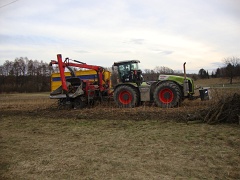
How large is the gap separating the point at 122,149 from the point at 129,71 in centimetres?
782

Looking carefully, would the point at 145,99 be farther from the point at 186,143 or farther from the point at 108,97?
the point at 186,143

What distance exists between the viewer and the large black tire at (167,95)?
11578 mm

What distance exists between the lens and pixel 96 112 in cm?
1109

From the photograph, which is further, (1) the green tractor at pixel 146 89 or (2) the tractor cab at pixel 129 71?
(2) the tractor cab at pixel 129 71

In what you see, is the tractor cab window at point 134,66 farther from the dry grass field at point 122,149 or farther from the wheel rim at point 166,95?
the dry grass field at point 122,149

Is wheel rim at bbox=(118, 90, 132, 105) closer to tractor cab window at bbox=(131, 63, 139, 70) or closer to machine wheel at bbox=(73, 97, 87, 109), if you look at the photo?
tractor cab window at bbox=(131, 63, 139, 70)

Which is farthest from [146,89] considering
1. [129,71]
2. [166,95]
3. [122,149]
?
[122,149]

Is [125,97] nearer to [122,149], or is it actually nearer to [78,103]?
[78,103]

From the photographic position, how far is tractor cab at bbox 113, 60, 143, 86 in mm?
13352

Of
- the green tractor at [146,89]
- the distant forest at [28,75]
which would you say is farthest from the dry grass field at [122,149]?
the distant forest at [28,75]

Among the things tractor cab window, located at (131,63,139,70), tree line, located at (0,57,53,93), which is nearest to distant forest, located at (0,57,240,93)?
tree line, located at (0,57,53,93)

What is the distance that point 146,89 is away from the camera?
488 inches

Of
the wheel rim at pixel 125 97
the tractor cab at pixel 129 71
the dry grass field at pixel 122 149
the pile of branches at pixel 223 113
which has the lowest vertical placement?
the dry grass field at pixel 122 149

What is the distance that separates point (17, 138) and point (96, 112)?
4155 mm
